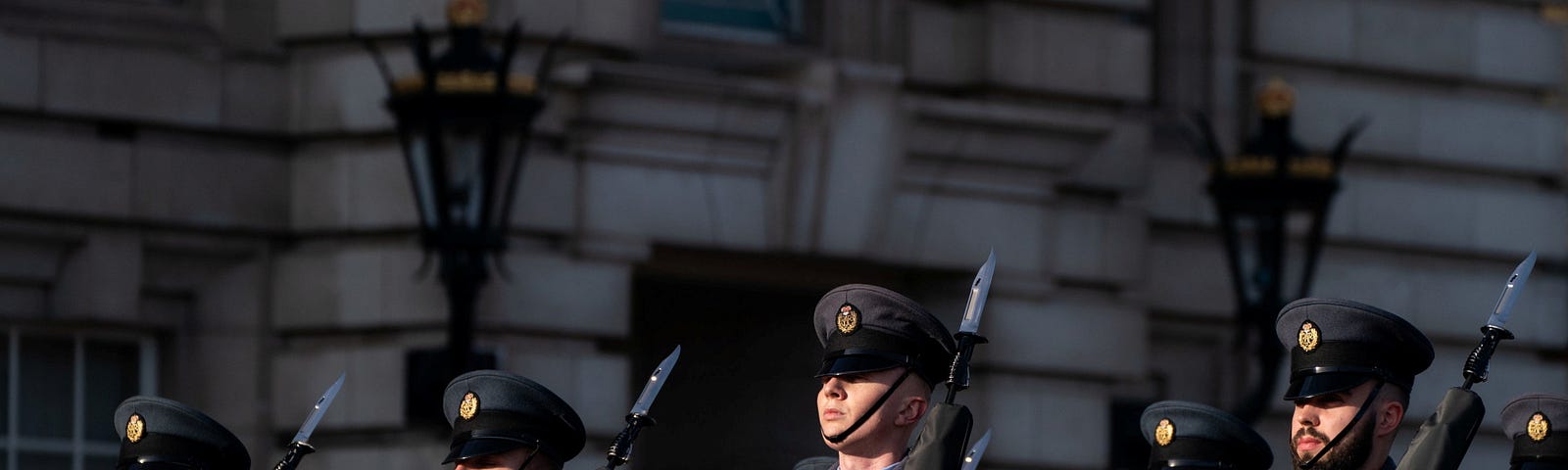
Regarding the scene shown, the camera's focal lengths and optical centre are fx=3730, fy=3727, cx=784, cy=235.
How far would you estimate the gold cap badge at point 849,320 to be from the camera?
10.1m

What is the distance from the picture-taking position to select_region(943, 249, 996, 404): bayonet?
944 centimetres

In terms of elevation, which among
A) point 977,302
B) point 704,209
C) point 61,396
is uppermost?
point 977,302

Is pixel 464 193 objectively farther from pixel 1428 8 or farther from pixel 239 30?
pixel 1428 8

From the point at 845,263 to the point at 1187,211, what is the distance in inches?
90.2

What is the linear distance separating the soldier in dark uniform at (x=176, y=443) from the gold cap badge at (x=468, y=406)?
810 millimetres

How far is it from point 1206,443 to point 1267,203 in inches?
283

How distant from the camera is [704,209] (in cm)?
1683

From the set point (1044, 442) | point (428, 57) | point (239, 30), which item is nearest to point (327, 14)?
point (239, 30)

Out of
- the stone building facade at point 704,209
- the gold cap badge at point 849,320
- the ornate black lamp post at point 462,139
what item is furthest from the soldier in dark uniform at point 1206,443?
the stone building facade at point 704,209

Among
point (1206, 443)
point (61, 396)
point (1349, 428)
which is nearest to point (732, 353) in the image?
point (61, 396)

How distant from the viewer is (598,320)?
16.5 m

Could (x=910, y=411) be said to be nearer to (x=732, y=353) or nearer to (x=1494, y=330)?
(x=1494, y=330)

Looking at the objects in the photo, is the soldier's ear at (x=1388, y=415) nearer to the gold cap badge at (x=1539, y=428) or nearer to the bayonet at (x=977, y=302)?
the gold cap badge at (x=1539, y=428)

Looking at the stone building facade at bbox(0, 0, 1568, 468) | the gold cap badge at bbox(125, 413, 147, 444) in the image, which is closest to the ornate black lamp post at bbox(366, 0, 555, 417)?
the stone building facade at bbox(0, 0, 1568, 468)
